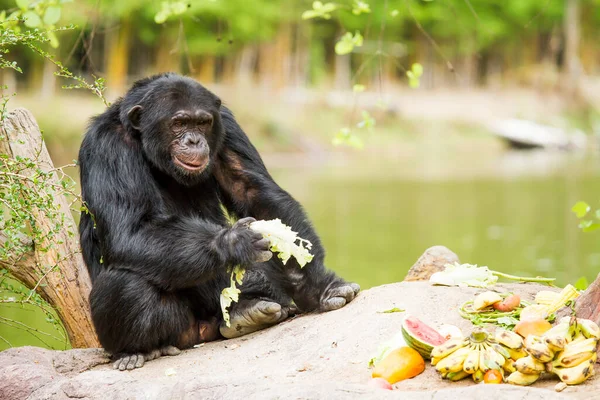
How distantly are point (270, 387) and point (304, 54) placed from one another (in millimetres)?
53426

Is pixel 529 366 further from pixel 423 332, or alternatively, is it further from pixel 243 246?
pixel 243 246

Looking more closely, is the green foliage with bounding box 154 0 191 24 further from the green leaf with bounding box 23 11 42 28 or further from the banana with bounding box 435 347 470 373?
the banana with bounding box 435 347 470 373

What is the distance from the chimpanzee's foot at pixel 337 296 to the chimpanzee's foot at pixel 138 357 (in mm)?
1233

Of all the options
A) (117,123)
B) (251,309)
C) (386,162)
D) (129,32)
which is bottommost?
(386,162)

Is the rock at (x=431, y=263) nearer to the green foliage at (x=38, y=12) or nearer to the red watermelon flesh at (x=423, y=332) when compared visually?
the red watermelon flesh at (x=423, y=332)

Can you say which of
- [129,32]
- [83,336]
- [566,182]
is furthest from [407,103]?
[83,336]

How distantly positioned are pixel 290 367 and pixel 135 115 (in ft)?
7.90

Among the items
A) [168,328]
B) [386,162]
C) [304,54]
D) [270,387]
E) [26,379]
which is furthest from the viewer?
[304,54]

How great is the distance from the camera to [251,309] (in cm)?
623

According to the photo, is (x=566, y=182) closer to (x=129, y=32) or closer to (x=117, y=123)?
(x=117, y=123)

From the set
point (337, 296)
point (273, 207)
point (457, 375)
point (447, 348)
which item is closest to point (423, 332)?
point (447, 348)

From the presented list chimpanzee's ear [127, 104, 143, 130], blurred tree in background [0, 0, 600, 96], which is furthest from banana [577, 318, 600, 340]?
blurred tree in background [0, 0, 600, 96]

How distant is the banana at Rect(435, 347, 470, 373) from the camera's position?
180 inches

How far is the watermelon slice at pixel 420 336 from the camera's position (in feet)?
15.9
